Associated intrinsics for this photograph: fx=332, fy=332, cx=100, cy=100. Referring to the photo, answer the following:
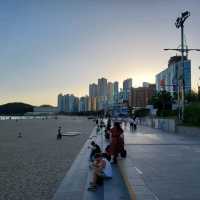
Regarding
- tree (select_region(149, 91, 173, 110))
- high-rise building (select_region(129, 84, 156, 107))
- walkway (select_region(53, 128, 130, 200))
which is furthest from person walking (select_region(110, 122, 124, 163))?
high-rise building (select_region(129, 84, 156, 107))

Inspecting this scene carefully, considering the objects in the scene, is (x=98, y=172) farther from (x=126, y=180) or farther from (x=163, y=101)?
(x=163, y=101)

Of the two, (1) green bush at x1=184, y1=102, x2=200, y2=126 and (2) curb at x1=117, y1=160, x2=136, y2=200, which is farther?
(1) green bush at x1=184, y1=102, x2=200, y2=126

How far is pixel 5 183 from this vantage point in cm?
1012

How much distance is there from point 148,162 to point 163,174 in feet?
8.58

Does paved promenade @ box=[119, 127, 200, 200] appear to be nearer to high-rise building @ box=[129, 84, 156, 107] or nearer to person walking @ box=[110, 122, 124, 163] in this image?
person walking @ box=[110, 122, 124, 163]

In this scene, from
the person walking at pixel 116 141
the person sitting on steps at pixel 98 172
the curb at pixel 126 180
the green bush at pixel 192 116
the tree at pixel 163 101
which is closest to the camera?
the curb at pixel 126 180

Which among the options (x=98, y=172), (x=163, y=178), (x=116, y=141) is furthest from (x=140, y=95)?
(x=98, y=172)

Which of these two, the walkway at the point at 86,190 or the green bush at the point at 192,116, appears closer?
the walkway at the point at 86,190

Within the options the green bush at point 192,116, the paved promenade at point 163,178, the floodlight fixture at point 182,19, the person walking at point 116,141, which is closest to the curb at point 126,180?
the paved promenade at point 163,178

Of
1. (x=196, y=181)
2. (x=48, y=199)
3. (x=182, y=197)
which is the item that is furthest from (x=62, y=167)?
(x=182, y=197)

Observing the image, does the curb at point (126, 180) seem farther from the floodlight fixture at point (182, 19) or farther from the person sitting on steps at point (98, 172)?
the floodlight fixture at point (182, 19)

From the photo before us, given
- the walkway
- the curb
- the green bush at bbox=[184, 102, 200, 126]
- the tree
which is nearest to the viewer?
the curb

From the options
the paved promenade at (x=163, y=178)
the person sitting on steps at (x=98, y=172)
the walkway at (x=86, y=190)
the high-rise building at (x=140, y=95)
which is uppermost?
the high-rise building at (x=140, y=95)

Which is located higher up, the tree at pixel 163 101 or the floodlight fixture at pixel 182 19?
the floodlight fixture at pixel 182 19
